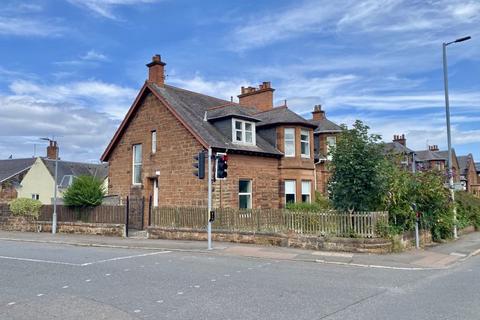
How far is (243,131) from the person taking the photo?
24.3m

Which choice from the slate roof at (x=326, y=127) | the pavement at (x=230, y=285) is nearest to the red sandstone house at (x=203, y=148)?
the slate roof at (x=326, y=127)

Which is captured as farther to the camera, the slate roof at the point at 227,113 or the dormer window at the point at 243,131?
the dormer window at the point at 243,131

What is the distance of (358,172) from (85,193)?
14.5 m

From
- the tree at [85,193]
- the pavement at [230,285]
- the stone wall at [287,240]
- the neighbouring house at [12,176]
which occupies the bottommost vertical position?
the pavement at [230,285]

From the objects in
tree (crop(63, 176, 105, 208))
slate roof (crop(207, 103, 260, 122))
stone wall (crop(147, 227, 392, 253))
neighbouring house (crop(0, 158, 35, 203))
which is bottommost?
stone wall (crop(147, 227, 392, 253))

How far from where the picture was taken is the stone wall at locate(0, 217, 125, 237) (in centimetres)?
2128

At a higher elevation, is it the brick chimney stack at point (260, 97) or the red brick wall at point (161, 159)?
the brick chimney stack at point (260, 97)

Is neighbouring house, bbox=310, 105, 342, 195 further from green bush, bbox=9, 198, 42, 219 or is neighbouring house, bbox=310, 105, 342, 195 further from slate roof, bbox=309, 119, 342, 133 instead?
green bush, bbox=9, 198, 42, 219

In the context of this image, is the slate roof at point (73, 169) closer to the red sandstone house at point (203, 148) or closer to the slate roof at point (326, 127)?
the red sandstone house at point (203, 148)

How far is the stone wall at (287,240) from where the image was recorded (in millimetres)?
14641

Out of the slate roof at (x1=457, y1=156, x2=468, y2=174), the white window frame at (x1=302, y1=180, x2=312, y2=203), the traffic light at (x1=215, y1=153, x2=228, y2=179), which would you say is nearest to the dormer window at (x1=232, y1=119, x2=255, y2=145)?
the white window frame at (x1=302, y1=180, x2=312, y2=203)

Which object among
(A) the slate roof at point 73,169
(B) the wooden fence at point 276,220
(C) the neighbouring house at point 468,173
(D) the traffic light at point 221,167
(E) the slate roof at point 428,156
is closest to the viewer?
(B) the wooden fence at point 276,220

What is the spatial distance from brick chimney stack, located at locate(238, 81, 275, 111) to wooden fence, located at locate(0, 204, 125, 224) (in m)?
14.5

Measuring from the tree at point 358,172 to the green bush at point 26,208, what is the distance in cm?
1782
